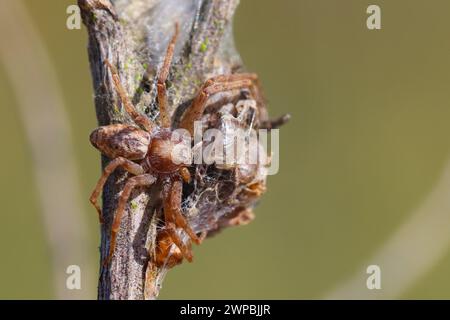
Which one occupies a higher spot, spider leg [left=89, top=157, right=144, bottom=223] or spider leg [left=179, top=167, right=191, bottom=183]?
spider leg [left=89, top=157, right=144, bottom=223]

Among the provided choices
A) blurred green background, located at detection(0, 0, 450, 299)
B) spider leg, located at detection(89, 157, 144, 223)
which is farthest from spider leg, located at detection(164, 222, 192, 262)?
blurred green background, located at detection(0, 0, 450, 299)

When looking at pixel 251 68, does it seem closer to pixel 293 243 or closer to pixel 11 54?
Result: pixel 293 243

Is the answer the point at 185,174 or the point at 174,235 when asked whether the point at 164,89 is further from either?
the point at 174,235

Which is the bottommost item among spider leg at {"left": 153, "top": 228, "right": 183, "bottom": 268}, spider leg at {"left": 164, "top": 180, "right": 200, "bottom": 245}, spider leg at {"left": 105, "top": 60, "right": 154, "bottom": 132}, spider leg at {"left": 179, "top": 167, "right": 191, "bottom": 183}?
spider leg at {"left": 153, "top": 228, "right": 183, "bottom": 268}

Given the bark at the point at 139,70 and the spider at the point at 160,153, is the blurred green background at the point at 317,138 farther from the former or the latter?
the bark at the point at 139,70

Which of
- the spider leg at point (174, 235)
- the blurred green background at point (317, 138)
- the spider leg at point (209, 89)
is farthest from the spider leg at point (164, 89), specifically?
the blurred green background at point (317, 138)

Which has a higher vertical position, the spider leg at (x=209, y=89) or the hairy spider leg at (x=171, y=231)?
the spider leg at (x=209, y=89)

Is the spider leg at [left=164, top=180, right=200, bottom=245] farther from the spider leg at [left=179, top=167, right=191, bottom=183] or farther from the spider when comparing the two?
the spider leg at [left=179, top=167, right=191, bottom=183]

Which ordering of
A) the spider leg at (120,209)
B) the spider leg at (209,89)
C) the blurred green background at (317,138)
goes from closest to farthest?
the spider leg at (120,209) → the spider leg at (209,89) → the blurred green background at (317,138)
